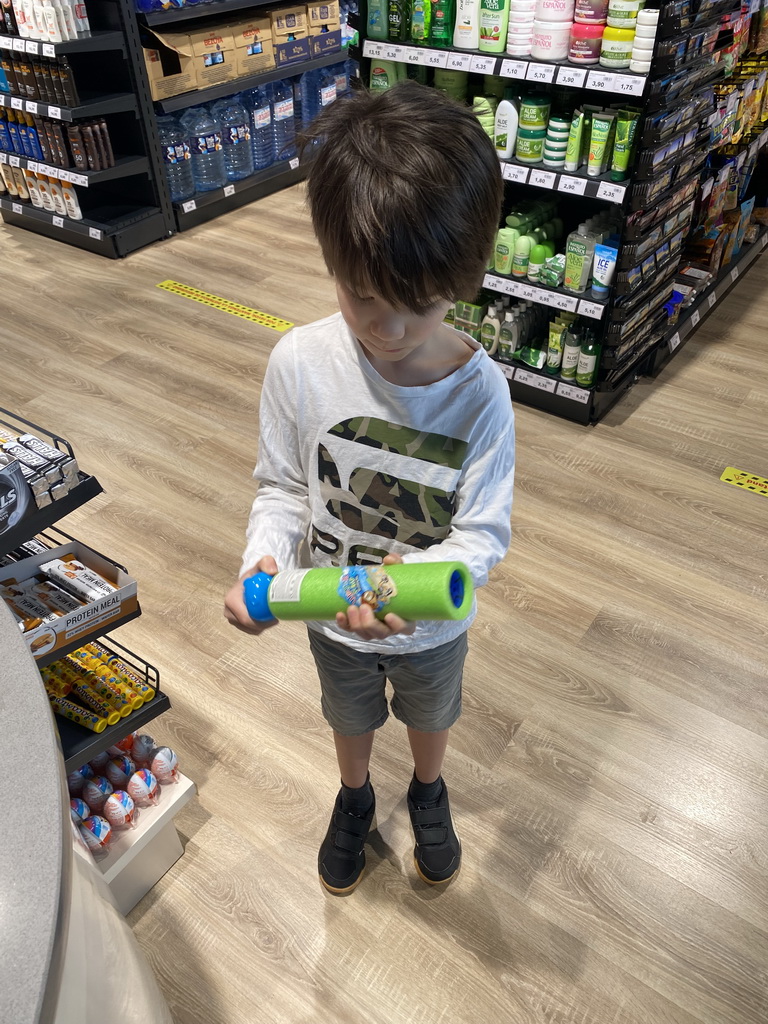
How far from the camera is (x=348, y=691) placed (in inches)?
51.7

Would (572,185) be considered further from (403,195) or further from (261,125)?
(261,125)

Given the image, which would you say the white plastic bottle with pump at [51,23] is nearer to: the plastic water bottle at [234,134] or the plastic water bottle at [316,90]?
the plastic water bottle at [234,134]

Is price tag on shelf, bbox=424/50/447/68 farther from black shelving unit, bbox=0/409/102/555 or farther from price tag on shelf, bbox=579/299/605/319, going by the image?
black shelving unit, bbox=0/409/102/555

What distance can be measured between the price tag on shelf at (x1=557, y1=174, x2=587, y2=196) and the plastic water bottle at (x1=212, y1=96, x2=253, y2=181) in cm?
280

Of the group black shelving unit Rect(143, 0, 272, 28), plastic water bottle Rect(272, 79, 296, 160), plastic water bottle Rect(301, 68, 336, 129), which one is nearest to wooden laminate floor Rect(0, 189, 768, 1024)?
black shelving unit Rect(143, 0, 272, 28)

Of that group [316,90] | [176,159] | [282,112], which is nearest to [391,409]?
[176,159]

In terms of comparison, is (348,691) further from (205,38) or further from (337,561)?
(205,38)

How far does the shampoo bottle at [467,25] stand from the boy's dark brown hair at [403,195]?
6.70ft

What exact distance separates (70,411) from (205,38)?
8.08 feet

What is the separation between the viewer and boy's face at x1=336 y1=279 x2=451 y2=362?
85 cm

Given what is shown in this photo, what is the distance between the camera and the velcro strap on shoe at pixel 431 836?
5.26 feet

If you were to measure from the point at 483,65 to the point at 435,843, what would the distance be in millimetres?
2359

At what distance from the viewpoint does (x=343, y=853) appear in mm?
1589

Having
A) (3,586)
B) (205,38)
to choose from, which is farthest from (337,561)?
(205,38)
